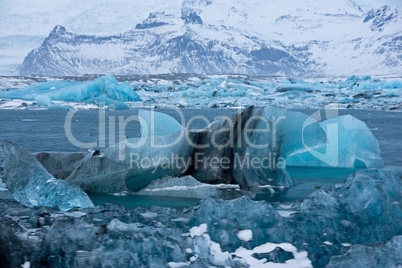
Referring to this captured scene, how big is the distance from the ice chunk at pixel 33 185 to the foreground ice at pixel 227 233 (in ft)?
1.18

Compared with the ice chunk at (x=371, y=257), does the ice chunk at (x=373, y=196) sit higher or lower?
higher

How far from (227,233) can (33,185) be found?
175 cm

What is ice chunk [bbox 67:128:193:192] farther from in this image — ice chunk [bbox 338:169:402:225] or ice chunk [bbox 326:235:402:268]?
ice chunk [bbox 326:235:402:268]

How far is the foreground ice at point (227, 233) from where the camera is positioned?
2.56 metres

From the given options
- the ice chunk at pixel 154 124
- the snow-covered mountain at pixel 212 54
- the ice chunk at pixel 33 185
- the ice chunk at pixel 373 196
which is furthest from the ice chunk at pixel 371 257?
the snow-covered mountain at pixel 212 54

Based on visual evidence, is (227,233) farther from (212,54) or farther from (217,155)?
(212,54)

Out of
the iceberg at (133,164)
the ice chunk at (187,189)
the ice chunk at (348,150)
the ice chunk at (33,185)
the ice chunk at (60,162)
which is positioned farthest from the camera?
the ice chunk at (348,150)

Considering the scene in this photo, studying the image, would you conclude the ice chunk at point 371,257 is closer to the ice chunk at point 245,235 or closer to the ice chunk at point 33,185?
the ice chunk at point 245,235

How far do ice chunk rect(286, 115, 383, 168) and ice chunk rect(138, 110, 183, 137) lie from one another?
1480 mm

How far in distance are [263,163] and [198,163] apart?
2.01 feet

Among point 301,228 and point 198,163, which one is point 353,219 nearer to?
point 301,228

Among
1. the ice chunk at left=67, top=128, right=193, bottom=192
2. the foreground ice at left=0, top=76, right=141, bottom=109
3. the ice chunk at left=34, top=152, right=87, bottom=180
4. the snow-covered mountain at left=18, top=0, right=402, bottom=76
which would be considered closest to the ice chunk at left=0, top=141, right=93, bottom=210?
the ice chunk at left=67, top=128, right=193, bottom=192

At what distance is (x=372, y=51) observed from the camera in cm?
16875

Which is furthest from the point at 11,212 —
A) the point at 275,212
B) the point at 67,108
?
the point at 67,108
